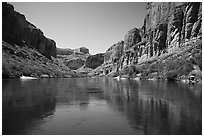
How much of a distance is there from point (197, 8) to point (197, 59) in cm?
9077

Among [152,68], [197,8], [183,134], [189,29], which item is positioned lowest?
[183,134]

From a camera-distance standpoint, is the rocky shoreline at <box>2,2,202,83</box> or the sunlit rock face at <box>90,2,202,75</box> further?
the sunlit rock face at <box>90,2,202,75</box>

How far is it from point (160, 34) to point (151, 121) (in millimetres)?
155095

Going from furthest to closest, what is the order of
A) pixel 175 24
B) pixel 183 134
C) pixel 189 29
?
pixel 175 24, pixel 189 29, pixel 183 134

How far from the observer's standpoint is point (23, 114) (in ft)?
50.4

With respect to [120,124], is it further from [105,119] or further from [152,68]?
[152,68]

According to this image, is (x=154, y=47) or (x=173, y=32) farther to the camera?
(x=154, y=47)

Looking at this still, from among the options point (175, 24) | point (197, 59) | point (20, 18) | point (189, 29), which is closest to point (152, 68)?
point (197, 59)

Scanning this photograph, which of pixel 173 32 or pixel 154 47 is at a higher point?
pixel 173 32

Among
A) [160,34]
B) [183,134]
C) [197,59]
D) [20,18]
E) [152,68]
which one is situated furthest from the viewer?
[20,18]

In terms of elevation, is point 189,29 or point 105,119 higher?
point 189,29

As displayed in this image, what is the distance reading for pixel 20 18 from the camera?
648 ft

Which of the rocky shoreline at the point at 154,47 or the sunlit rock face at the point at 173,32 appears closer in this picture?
the rocky shoreline at the point at 154,47

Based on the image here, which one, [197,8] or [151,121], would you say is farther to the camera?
[197,8]
